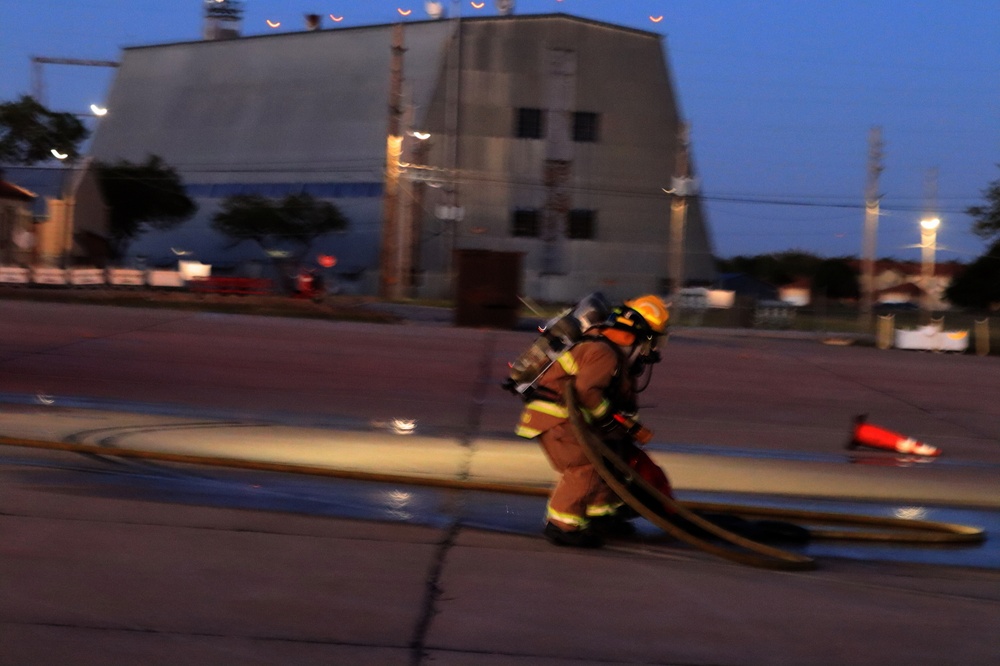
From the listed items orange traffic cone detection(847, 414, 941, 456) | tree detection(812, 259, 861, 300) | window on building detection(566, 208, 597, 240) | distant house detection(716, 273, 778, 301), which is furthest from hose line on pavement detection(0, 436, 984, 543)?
tree detection(812, 259, 861, 300)

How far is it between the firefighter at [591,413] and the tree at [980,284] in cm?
6330

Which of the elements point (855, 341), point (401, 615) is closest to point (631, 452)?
point (401, 615)

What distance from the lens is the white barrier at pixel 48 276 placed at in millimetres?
38969

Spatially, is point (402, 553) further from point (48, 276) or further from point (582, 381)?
point (48, 276)

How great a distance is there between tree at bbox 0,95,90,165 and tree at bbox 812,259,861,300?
204ft

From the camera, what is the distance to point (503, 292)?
95.0 feet

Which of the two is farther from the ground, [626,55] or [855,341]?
[626,55]

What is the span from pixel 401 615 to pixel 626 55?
68607 mm

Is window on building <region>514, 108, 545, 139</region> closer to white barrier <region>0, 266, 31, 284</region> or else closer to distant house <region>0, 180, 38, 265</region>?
distant house <region>0, 180, 38, 265</region>

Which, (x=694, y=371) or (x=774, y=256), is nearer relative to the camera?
(x=694, y=371)

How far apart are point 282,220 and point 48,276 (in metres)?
30.0

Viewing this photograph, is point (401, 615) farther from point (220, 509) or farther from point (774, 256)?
point (774, 256)

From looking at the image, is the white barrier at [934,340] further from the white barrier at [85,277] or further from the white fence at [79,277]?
the white barrier at [85,277]

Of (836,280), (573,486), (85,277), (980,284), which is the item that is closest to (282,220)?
(85,277)
